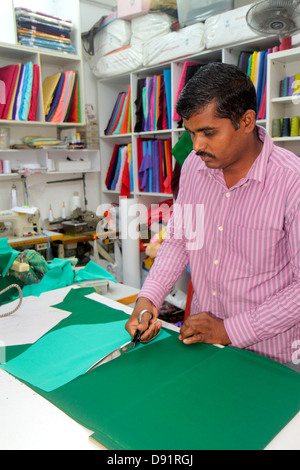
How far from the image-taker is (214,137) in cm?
104

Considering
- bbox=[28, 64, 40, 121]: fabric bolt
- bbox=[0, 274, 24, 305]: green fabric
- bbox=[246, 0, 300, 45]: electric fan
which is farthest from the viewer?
bbox=[28, 64, 40, 121]: fabric bolt

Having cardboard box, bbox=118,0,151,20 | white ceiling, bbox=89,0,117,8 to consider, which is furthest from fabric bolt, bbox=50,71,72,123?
white ceiling, bbox=89,0,117,8

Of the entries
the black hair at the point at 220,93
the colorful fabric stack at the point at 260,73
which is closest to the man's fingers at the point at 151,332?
the black hair at the point at 220,93

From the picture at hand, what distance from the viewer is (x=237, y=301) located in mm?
1224

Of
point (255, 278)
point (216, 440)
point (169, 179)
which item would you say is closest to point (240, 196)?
point (255, 278)

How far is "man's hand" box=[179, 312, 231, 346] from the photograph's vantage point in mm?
1088

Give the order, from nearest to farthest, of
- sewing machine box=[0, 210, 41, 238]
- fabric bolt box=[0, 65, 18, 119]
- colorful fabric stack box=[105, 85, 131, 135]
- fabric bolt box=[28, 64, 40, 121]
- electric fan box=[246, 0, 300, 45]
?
1. electric fan box=[246, 0, 300, 45]
2. sewing machine box=[0, 210, 41, 238]
3. fabric bolt box=[0, 65, 18, 119]
4. fabric bolt box=[28, 64, 40, 121]
5. colorful fabric stack box=[105, 85, 131, 135]

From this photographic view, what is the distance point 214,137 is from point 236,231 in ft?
1.01

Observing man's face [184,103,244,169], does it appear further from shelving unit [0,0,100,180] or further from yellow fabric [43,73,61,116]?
yellow fabric [43,73,61,116]

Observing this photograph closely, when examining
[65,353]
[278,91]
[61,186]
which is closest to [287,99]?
[278,91]

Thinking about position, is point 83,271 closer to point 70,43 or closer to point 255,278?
point 255,278

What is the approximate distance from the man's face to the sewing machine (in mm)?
2000

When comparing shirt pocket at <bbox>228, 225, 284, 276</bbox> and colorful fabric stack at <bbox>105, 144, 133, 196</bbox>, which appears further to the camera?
colorful fabric stack at <bbox>105, 144, 133, 196</bbox>

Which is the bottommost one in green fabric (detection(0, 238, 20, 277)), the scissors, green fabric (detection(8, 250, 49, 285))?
the scissors
